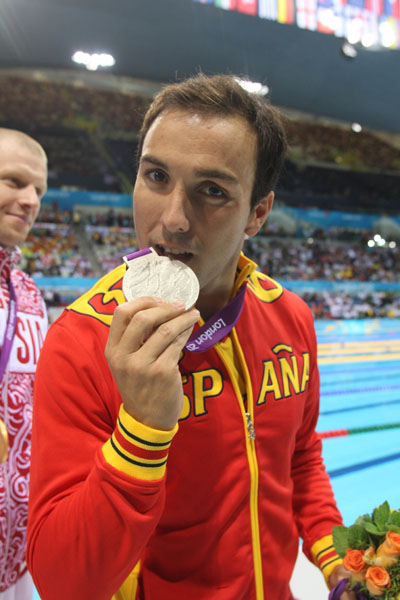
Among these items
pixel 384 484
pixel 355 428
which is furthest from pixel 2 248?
pixel 355 428

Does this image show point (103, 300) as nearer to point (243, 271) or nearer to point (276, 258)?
point (243, 271)

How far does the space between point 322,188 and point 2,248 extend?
2253 centimetres

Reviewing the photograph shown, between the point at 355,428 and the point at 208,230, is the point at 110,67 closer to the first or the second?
the point at 355,428

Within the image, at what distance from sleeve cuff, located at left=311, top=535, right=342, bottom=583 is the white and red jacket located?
1071 millimetres

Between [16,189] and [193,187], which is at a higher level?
[16,189]

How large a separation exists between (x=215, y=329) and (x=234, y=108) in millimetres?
577

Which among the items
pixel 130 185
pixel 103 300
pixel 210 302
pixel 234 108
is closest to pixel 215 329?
pixel 210 302

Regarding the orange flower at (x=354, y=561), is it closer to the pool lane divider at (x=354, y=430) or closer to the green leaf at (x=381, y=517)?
the green leaf at (x=381, y=517)

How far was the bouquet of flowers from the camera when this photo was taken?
0.91 metres

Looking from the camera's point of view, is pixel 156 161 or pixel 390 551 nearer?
pixel 390 551

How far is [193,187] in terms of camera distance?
104 cm

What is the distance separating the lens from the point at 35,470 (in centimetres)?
90

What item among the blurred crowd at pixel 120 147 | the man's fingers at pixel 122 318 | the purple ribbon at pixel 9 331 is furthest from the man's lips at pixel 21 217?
the blurred crowd at pixel 120 147

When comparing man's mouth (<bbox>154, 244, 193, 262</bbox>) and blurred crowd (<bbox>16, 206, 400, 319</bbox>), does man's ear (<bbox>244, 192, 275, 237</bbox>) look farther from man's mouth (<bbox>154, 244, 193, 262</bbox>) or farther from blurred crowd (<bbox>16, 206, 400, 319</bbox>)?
blurred crowd (<bbox>16, 206, 400, 319</bbox>)
